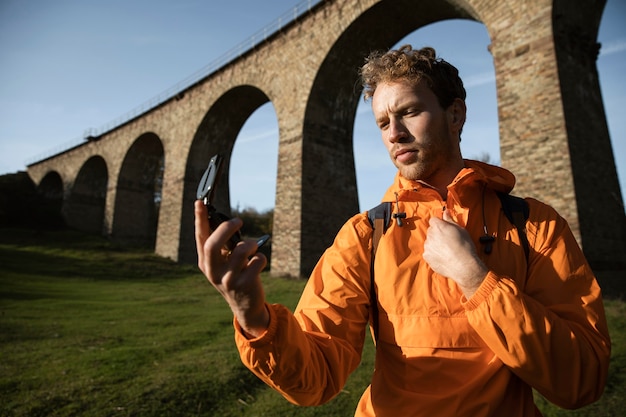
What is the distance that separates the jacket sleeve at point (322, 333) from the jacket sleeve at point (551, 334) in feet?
1.29

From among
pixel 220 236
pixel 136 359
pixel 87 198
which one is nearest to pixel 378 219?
pixel 220 236

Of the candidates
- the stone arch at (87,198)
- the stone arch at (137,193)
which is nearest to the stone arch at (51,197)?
the stone arch at (87,198)

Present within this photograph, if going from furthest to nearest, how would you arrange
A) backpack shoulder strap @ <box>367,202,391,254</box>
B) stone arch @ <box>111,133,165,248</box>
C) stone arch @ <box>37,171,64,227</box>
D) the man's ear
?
stone arch @ <box>37,171,64,227</box>, stone arch @ <box>111,133,165,248</box>, the man's ear, backpack shoulder strap @ <box>367,202,391,254</box>

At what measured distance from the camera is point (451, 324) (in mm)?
1161

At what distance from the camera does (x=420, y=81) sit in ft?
4.75

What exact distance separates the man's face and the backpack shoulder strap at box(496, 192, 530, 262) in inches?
10.0

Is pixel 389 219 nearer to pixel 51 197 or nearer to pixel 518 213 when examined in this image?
pixel 518 213

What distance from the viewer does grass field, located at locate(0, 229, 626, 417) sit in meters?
3.38

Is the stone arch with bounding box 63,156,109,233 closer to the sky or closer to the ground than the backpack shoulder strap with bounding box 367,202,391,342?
closer to the sky

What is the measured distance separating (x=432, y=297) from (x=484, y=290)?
0.18m

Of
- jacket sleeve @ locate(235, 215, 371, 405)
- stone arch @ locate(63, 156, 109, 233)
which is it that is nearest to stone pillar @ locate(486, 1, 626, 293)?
jacket sleeve @ locate(235, 215, 371, 405)

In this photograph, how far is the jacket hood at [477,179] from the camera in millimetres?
1334

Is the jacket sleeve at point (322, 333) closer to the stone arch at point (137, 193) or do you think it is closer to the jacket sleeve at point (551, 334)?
the jacket sleeve at point (551, 334)

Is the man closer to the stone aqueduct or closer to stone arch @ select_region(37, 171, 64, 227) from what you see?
the stone aqueduct
